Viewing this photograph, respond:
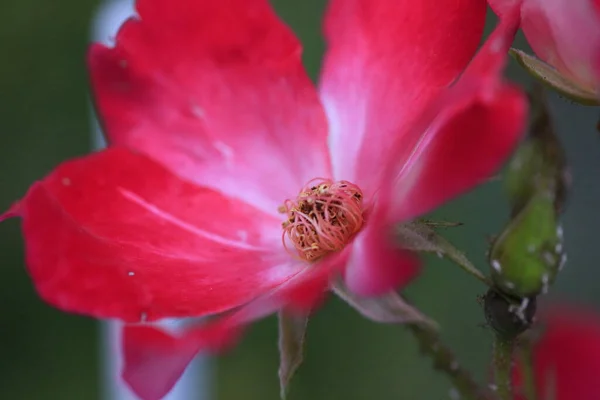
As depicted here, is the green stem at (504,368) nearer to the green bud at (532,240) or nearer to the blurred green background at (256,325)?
the green bud at (532,240)

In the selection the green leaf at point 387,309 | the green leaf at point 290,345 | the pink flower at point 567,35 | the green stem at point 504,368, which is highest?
the pink flower at point 567,35

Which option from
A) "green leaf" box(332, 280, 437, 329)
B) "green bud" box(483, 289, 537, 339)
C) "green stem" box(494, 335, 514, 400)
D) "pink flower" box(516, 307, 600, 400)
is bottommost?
"pink flower" box(516, 307, 600, 400)

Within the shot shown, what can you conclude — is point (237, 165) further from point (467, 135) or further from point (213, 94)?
point (467, 135)

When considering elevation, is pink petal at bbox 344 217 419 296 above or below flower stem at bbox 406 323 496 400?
above

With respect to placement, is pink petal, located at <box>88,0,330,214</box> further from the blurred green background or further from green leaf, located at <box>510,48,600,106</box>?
the blurred green background

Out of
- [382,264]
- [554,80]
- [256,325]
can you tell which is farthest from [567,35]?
[256,325]

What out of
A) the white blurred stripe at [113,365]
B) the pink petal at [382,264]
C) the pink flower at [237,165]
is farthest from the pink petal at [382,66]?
the white blurred stripe at [113,365]

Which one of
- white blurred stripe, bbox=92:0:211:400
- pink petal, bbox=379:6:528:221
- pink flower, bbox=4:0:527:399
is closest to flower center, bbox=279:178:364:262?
pink flower, bbox=4:0:527:399
